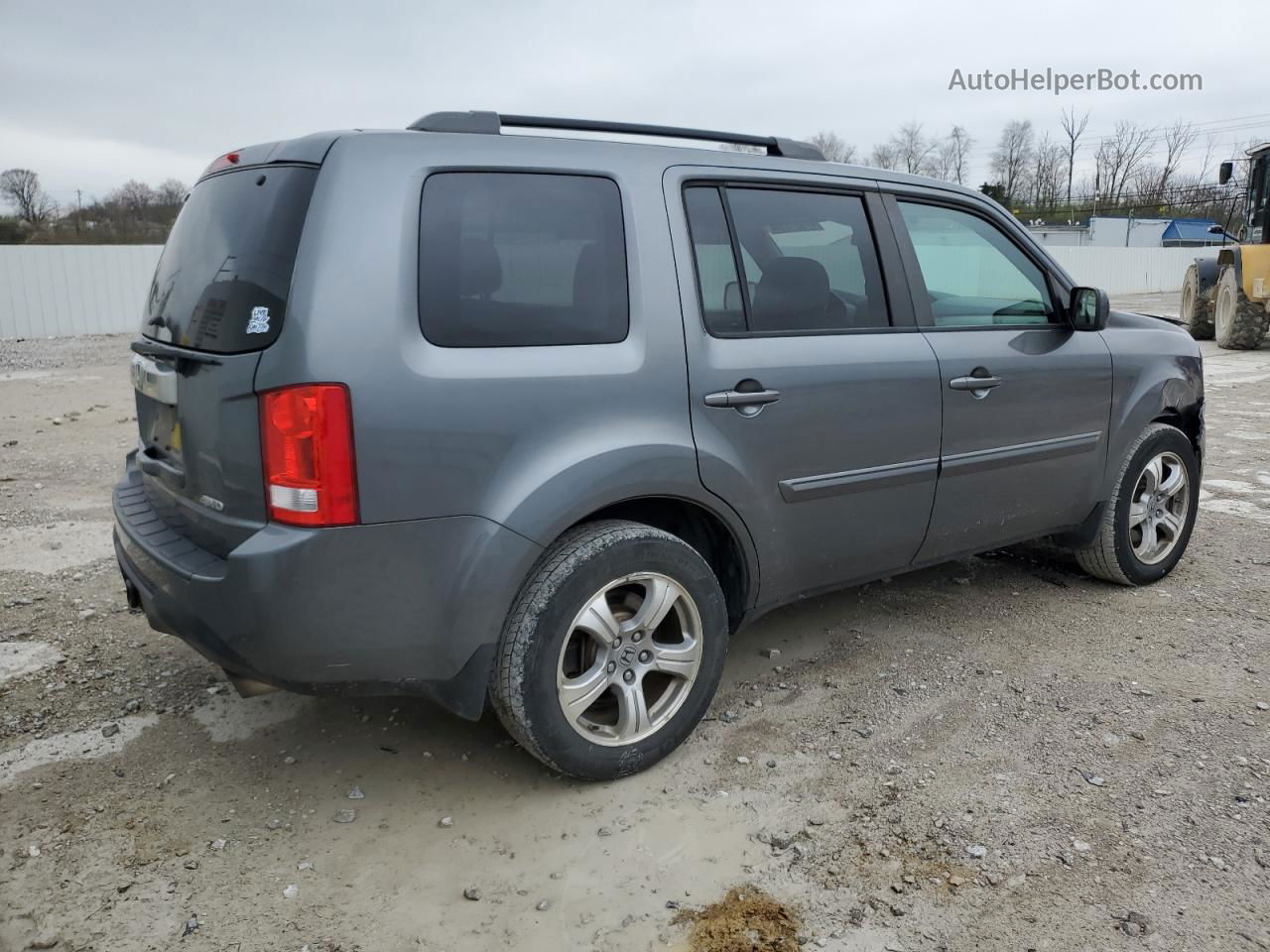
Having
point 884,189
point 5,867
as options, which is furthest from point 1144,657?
point 5,867

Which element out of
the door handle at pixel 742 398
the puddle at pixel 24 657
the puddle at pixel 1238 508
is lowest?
the puddle at pixel 1238 508

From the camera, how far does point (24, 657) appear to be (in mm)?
3865

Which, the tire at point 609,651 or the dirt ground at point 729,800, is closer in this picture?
the dirt ground at point 729,800

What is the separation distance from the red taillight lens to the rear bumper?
6 cm

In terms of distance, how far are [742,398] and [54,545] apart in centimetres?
405

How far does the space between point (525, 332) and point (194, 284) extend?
94 centimetres

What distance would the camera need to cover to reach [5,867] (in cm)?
260

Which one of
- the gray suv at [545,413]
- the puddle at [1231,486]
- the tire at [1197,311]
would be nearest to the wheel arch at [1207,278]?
the tire at [1197,311]

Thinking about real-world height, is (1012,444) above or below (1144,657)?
above

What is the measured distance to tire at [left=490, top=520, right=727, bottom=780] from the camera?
8.88 ft

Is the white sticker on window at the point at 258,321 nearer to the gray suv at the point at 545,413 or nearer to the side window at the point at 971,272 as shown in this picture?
the gray suv at the point at 545,413

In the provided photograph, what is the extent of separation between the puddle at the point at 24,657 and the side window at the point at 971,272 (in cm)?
359

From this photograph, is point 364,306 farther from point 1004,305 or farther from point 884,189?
point 1004,305

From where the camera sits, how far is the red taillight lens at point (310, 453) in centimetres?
238
